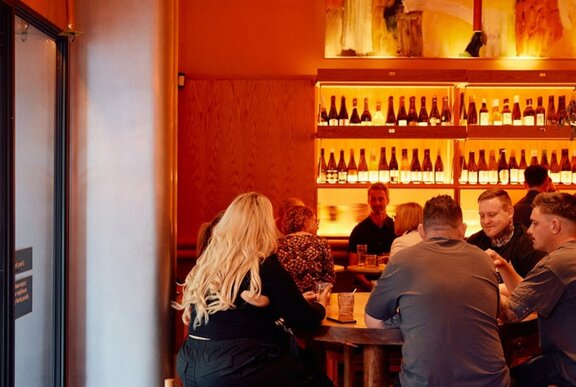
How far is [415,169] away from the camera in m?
7.08

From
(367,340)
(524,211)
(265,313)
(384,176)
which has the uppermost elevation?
(384,176)

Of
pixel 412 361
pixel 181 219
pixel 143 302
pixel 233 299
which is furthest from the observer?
pixel 181 219

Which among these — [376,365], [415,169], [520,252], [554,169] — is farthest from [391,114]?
[376,365]

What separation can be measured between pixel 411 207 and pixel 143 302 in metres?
2.22

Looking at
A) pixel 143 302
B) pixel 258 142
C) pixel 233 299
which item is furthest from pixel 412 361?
pixel 258 142

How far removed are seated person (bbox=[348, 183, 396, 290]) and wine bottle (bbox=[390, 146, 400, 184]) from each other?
345mm

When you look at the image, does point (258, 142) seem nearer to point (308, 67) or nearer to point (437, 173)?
point (308, 67)

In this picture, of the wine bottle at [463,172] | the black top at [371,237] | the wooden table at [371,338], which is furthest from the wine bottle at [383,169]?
the wooden table at [371,338]

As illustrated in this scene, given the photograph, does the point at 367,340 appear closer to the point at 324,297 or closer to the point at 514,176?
the point at 324,297

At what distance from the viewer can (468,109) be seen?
23.4ft

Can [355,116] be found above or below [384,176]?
above

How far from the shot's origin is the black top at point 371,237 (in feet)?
21.5

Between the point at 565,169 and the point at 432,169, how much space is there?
4.01 feet

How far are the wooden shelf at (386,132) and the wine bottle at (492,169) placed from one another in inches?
24.2
